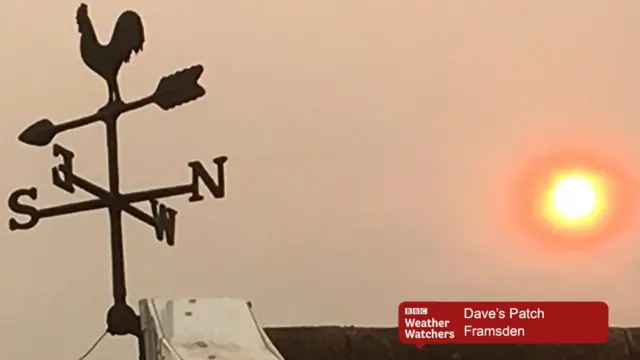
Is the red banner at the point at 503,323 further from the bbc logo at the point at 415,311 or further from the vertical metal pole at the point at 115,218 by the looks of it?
the vertical metal pole at the point at 115,218

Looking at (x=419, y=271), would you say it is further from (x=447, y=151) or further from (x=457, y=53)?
(x=457, y=53)

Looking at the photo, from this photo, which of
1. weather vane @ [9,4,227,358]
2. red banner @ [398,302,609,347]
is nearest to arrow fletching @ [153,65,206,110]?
weather vane @ [9,4,227,358]

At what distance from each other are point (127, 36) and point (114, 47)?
0.02m

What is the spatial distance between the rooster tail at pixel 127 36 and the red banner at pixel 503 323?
2.03ft

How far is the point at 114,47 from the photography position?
2.69 ft

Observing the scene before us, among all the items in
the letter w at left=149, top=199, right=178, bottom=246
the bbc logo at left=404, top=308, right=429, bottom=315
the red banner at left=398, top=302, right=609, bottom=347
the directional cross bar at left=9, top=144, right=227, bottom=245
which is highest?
the directional cross bar at left=9, top=144, right=227, bottom=245

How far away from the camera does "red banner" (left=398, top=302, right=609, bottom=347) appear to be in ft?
4.16

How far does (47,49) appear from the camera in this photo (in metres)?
1.35

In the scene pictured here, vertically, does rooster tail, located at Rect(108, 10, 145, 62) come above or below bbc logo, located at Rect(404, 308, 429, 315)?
above

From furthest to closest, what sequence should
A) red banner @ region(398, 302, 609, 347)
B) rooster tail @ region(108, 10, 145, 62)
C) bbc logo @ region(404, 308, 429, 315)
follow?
1. bbc logo @ region(404, 308, 429, 315)
2. red banner @ region(398, 302, 609, 347)
3. rooster tail @ region(108, 10, 145, 62)

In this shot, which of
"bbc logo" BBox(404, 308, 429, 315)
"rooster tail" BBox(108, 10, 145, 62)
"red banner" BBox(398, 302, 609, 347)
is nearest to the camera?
"rooster tail" BBox(108, 10, 145, 62)

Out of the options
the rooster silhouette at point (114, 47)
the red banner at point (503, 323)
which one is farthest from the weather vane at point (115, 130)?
the red banner at point (503, 323)

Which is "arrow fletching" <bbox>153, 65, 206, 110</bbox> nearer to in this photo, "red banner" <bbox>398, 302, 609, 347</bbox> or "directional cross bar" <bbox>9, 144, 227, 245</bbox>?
"directional cross bar" <bbox>9, 144, 227, 245</bbox>

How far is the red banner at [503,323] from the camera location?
1269 millimetres
